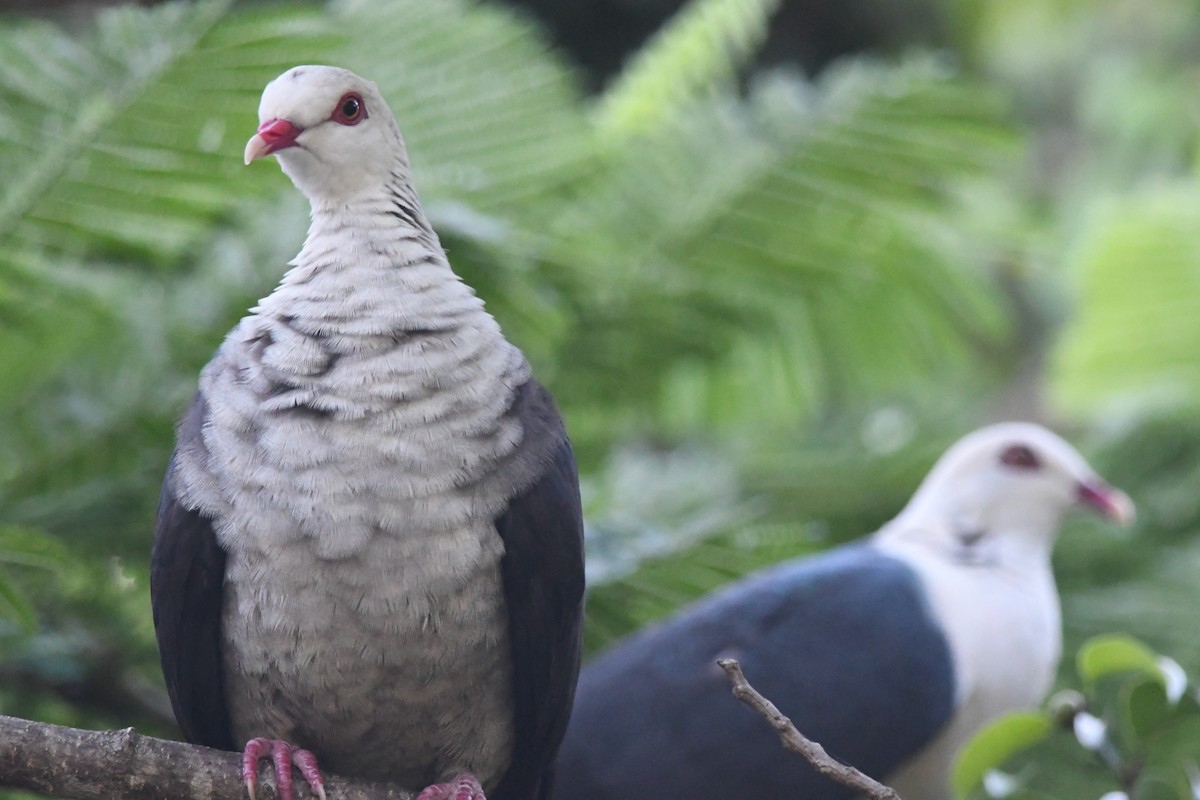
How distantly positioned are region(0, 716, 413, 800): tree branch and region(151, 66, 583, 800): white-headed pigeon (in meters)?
0.07

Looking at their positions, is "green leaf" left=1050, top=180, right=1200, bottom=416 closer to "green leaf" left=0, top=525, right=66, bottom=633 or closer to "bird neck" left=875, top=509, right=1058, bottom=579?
"bird neck" left=875, top=509, right=1058, bottom=579

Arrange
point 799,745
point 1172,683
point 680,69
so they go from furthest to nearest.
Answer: point 680,69 < point 1172,683 < point 799,745

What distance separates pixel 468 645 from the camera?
72.4 inches

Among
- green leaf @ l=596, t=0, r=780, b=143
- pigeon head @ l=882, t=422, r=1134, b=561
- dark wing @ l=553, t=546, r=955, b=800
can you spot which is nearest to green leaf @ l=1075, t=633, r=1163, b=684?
dark wing @ l=553, t=546, r=955, b=800

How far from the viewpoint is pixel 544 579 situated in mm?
1860

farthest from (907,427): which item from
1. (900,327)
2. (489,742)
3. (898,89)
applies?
(489,742)

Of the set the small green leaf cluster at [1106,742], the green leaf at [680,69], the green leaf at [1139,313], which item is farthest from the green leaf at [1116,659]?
the green leaf at [1139,313]

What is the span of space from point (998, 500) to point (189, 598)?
5.98 feet

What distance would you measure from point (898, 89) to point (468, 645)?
184 centimetres

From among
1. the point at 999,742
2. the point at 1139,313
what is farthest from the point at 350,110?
the point at 1139,313

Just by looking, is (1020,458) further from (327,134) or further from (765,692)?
(327,134)

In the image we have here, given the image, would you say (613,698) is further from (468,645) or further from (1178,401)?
(1178,401)

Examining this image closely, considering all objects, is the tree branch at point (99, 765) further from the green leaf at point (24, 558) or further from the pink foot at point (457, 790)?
the green leaf at point (24, 558)

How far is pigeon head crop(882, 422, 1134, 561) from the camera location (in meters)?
3.16
